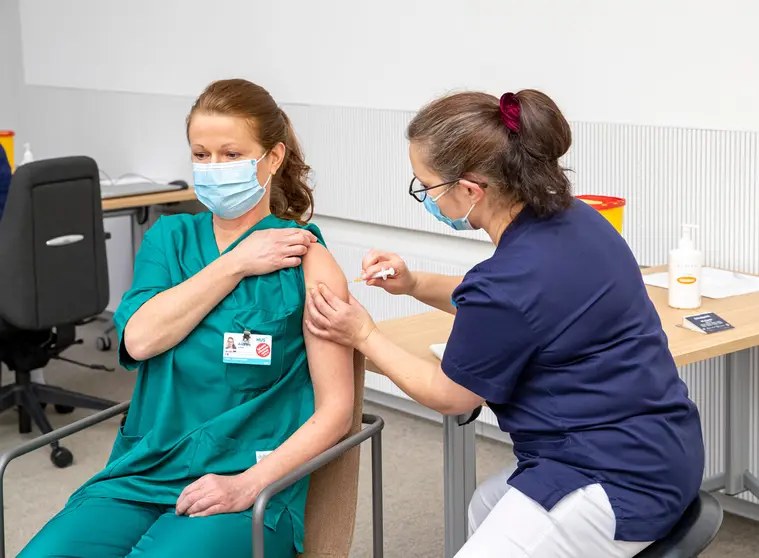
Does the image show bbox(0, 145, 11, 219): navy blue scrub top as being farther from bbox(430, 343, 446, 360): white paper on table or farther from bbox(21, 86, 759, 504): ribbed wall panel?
bbox(430, 343, 446, 360): white paper on table

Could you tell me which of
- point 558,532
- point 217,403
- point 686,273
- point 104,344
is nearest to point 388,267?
point 217,403

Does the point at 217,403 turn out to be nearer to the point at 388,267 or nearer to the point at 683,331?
the point at 388,267

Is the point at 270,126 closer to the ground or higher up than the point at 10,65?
closer to the ground

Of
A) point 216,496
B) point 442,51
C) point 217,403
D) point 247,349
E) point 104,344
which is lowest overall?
point 104,344

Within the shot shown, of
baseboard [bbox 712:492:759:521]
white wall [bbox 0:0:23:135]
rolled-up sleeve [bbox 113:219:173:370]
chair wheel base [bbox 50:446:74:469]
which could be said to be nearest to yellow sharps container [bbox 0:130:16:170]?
chair wheel base [bbox 50:446:74:469]

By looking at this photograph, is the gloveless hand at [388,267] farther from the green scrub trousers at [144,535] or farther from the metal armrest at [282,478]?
the green scrub trousers at [144,535]

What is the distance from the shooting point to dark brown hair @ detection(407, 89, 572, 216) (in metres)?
1.59

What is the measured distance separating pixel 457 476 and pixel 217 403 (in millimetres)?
530

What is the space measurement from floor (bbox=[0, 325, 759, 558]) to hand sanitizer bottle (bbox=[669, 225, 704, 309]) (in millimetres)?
834

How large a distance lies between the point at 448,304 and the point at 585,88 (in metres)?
1.25

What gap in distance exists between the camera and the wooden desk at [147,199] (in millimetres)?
4270

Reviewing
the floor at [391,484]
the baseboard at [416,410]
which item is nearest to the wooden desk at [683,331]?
the floor at [391,484]

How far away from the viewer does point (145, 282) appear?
193 centimetres

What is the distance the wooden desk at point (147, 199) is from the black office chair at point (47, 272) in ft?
2.00
